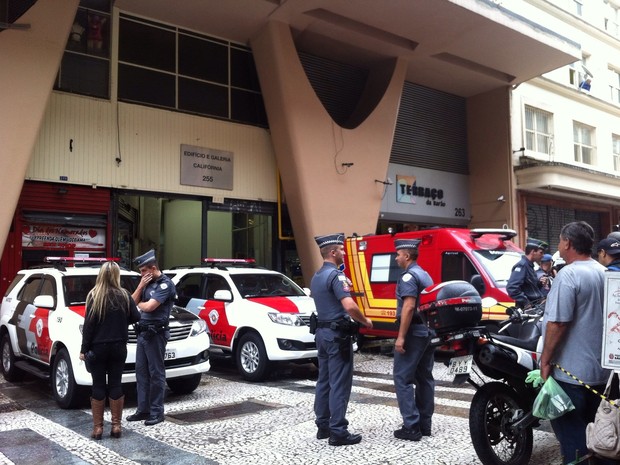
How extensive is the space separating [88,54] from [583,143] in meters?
19.1

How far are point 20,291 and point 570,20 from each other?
72.2 feet

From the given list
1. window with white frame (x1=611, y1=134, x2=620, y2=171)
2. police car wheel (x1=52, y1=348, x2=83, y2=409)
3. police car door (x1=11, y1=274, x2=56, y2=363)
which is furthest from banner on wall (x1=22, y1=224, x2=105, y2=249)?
window with white frame (x1=611, y1=134, x2=620, y2=171)

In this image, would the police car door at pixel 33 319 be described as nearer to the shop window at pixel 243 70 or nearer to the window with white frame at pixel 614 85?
the shop window at pixel 243 70

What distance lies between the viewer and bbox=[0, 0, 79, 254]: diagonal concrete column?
444 inches

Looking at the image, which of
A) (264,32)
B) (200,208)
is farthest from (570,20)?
(200,208)

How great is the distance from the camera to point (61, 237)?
1306 cm

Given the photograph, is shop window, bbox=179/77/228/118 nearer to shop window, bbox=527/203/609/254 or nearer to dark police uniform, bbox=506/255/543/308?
dark police uniform, bbox=506/255/543/308

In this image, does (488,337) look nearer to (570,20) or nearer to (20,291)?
(20,291)

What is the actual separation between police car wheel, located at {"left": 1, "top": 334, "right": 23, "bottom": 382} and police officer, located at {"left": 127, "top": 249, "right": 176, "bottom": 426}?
11.2 feet

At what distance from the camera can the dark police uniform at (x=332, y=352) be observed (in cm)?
525

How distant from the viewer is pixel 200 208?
618 inches

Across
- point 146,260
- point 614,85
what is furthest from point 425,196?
point 146,260

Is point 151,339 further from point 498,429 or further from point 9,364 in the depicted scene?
point 9,364

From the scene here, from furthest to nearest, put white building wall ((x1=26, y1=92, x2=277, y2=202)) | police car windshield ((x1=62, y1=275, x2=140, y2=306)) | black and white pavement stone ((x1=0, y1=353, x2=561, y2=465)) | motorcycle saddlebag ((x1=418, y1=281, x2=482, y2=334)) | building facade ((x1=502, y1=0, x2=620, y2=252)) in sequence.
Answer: building facade ((x1=502, y1=0, x2=620, y2=252))
white building wall ((x1=26, y1=92, x2=277, y2=202))
police car windshield ((x1=62, y1=275, x2=140, y2=306))
black and white pavement stone ((x1=0, y1=353, x2=561, y2=465))
motorcycle saddlebag ((x1=418, y1=281, x2=482, y2=334))
